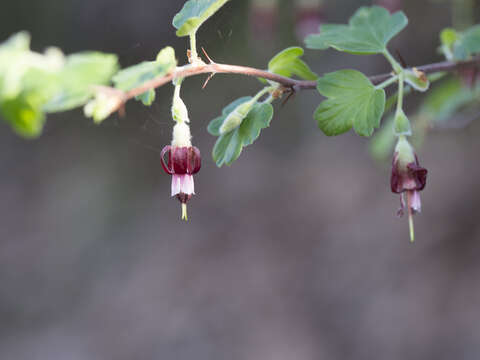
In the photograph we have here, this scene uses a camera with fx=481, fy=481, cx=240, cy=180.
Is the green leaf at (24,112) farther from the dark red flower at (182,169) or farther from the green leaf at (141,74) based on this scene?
the dark red flower at (182,169)

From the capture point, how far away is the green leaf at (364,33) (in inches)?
35.9

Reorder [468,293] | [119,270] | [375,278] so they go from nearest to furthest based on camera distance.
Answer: [468,293], [375,278], [119,270]

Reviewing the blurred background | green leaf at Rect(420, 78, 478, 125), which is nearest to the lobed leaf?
green leaf at Rect(420, 78, 478, 125)

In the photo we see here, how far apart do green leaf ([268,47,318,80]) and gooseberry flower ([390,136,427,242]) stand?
0.22 meters

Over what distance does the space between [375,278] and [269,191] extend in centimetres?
103

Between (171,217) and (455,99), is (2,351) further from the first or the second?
(455,99)

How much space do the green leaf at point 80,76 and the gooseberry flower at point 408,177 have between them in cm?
50

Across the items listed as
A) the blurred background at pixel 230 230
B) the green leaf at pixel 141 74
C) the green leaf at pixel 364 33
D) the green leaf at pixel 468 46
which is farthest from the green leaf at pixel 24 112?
the blurred background at pixel 230 230

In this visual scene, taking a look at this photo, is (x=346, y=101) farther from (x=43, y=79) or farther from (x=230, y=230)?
(x=230, y=230)

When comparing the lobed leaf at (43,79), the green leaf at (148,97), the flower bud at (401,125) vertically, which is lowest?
the lobed leaf at (43,79)

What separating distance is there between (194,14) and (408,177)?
44 cm

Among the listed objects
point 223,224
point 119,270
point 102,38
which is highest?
point 102,38

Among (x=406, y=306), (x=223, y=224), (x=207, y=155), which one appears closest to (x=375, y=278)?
(x=406, y=306)

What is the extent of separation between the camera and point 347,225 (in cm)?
329
